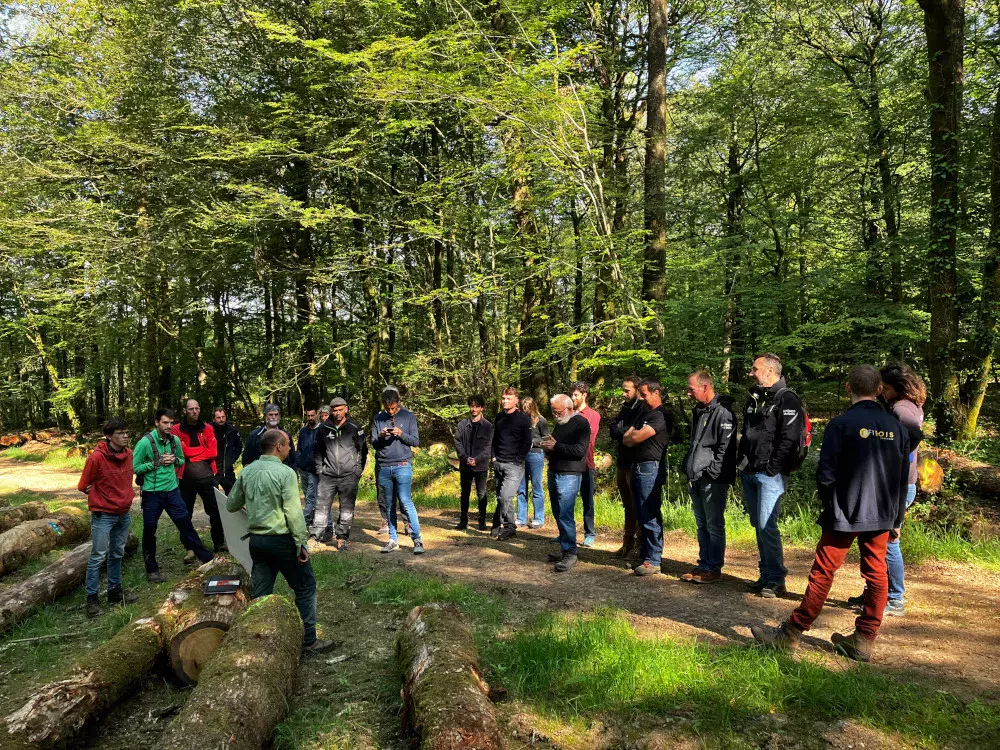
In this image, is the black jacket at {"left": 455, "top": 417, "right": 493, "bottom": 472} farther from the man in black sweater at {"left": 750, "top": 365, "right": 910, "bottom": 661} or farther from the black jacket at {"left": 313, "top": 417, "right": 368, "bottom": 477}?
the man in black sweater at {"left": 750, "top": 365, "right": 910, "bottom": 661}

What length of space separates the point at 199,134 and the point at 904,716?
1803 centimetres

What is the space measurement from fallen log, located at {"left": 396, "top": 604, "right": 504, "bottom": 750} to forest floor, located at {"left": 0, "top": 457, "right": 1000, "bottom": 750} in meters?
0.30

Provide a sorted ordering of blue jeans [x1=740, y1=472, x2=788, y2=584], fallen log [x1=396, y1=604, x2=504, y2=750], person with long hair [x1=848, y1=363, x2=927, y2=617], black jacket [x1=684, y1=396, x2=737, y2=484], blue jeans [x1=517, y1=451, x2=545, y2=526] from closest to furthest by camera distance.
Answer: fallen log [x1=396, y1=604, x2=504, y2=750] < person with long hair [x1=848, y1=363, x2=927, y2=617] < blue jeans [x1=740, y1=472, x2=788, y2=584] < black jacket [x1=684, y1=396, x2=737, y2=484] < blue jeans [x1=517, y1=451, x2=545, y2=526]

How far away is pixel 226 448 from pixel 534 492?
15.3ft

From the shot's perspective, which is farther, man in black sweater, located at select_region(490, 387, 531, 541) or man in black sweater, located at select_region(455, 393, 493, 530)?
man in black sweater, located at select_region(455, 393, 493, 530)

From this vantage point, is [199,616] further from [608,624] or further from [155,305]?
[155,305]

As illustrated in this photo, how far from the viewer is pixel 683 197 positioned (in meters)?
14.1

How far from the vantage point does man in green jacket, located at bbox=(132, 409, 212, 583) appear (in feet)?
21.7

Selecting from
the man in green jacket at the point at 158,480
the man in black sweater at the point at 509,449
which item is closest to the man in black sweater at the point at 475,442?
the man in black sweater at the point at 509,449

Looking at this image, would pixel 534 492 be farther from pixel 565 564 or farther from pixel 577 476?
pixel 577 476

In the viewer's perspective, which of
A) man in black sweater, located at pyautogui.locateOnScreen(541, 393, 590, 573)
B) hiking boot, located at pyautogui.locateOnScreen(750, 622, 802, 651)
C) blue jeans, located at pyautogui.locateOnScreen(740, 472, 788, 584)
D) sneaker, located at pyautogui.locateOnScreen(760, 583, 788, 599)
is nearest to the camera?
hiking boot, located at pyautogui.locateOnScreen(750, 622, 802, 651)

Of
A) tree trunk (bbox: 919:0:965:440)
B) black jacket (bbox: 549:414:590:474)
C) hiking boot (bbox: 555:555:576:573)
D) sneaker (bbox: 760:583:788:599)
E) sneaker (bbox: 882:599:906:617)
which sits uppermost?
tree trunk (bbox: 919:0:965:440)

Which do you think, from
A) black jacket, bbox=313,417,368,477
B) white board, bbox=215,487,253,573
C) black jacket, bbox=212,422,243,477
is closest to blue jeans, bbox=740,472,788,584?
black jacket, bbox=313,417,368,477

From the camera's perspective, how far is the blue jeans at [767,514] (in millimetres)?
4980
